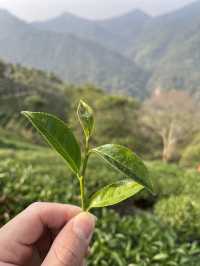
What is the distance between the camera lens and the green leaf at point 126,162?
1.19m

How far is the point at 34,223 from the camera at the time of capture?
1492 millimetres

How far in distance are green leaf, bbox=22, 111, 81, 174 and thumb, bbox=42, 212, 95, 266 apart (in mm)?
148

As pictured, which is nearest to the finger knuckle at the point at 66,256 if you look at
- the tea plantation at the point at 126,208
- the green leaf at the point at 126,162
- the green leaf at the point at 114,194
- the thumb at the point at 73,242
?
the thumb at the point at 73,242

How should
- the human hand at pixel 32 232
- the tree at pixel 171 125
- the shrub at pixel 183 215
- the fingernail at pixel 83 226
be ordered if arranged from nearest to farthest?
the fingernail at pixel 83 226, the human hand at pixel 32 232, the shrub at pixel 183 215, the tree at pixel 171 125

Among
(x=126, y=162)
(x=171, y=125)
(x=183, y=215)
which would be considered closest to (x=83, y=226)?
(x=126, y=162)

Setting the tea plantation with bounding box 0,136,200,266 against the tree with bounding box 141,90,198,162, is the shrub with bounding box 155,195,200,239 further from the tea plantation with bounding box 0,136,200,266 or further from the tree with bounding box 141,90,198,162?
the tree with bounding box 141,90,198,162

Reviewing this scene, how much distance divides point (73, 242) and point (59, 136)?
0.31 metres

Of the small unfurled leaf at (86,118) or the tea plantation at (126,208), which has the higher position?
the small unfurled leaf at (86,118)

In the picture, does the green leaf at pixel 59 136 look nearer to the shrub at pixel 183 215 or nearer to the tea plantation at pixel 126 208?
the tea plantation at pixel 126 208

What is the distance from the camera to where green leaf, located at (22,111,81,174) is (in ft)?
4.19

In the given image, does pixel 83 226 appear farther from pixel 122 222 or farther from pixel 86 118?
pixel 122 222

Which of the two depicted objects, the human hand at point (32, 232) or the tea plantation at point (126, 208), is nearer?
the human hand at point (32, 232)

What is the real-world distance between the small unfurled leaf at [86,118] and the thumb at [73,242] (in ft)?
0.84

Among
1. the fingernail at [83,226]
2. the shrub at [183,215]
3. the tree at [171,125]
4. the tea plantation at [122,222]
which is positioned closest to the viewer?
the fingernail at [83,226]
